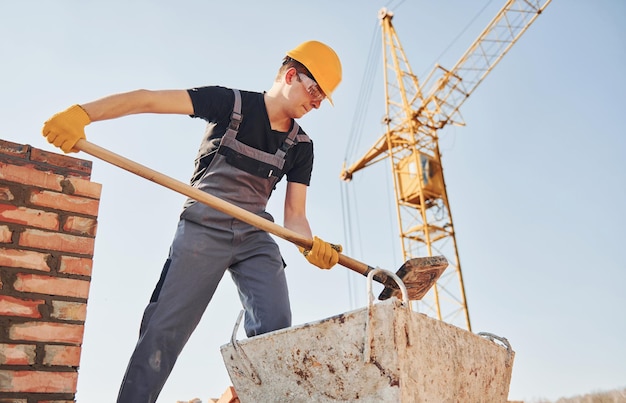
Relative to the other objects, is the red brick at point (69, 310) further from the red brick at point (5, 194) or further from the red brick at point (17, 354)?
the red brick at point (5, 194)

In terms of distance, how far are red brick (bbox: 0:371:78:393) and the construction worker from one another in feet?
0.75

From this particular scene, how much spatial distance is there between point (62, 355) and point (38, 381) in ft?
0.37

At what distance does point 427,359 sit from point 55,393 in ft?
4.22

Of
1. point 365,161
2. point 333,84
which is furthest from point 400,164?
point 333,84

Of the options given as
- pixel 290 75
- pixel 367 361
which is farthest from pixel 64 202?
pixel 367 361

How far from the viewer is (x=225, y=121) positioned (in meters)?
2.42

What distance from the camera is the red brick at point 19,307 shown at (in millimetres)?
1997

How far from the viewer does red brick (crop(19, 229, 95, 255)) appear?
2.11 metres

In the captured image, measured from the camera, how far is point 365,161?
21.5 meters

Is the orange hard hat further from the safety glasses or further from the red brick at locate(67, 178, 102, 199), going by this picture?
the red brick at locate(67, 178, 102, 199)

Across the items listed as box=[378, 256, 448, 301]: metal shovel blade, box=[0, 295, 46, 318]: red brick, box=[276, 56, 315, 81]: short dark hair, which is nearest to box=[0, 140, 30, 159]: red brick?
box=[0, 295, 46, 318]: red brick

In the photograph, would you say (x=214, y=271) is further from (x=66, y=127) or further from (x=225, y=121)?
(x=66, y=127)

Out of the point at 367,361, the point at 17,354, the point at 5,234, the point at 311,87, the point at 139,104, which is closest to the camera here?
the point at 367,361

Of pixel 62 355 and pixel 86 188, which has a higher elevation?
pixel 86 188
